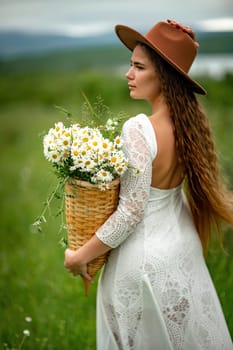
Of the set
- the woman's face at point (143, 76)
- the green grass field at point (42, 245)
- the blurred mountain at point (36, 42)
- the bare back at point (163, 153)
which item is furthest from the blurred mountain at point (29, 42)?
the bare back at point (163, 153)

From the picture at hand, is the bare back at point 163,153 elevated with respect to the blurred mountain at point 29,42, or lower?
elevated

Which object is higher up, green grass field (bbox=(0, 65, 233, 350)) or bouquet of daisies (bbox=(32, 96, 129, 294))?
bouquet of daisies (bbox=(32, 96, 129, 294))

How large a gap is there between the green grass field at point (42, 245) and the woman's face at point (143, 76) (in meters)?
0.59

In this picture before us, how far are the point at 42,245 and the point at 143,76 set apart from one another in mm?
3778

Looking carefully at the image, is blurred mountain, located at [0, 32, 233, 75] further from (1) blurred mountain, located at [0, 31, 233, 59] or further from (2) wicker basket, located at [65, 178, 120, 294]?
(2) wicker basket, located at [65, 178, 120, 294]

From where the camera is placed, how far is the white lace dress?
105 inches

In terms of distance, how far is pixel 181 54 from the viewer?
9.04ft

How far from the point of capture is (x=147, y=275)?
2.75 m

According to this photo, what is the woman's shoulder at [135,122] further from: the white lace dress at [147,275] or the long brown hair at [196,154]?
the long brown hair at [196,154]

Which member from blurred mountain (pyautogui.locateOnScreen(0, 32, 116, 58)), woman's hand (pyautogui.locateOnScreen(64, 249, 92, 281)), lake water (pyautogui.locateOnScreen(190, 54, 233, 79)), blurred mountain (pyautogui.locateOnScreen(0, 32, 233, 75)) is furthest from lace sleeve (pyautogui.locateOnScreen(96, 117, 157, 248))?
blurred mountain (pyautogui.locateOnScreen(0, 32, 116, 58))

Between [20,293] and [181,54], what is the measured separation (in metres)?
2.88

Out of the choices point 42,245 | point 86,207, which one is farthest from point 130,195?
point 42,245

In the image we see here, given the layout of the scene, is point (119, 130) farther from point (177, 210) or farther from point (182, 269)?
point (182, 269)

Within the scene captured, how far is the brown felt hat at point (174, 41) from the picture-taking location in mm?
2734
